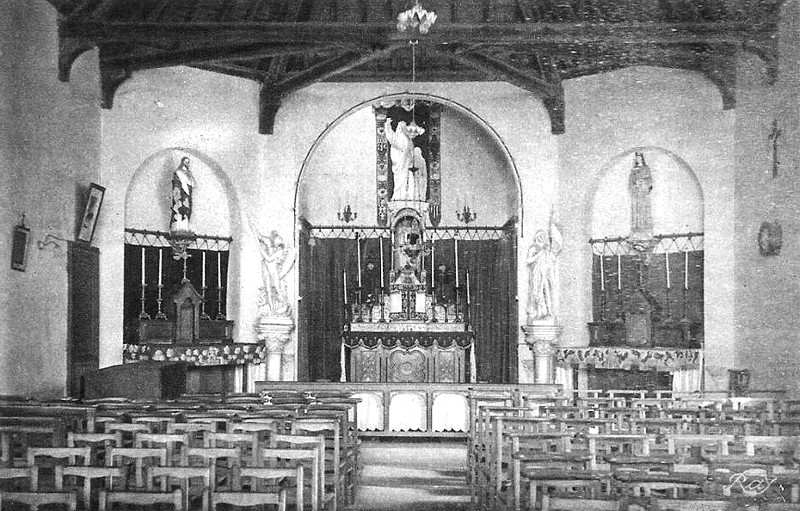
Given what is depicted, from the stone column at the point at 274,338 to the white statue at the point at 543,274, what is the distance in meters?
4.21

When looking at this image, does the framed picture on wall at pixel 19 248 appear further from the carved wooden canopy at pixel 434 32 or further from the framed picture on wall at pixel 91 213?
the carved wooden canopy at pixel 434 32

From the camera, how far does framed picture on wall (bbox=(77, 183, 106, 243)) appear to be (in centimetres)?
→ 1277

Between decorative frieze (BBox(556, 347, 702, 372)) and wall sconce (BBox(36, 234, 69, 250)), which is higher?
wall sconce (BBox(36, 234, 69, 250))

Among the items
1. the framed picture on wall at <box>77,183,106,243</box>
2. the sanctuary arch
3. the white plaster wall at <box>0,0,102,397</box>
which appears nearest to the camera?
the white plaster wall at <box>0,0,102,397</box>

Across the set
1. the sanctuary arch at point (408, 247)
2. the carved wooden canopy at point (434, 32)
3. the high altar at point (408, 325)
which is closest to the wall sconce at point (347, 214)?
the sanctuary arch at point (408, 247)

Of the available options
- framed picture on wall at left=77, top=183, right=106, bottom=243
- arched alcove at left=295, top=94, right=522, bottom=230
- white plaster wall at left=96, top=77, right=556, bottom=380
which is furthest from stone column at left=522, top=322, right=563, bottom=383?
framed picture on wall at left=77, top=183, right=106, bottom=243

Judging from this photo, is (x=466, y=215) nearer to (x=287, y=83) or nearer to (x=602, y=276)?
(x=602, y=276)

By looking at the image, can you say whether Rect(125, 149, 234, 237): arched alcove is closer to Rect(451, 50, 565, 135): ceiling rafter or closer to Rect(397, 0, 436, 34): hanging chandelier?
Rect(451, 50, 565, 135): ceiling rafter

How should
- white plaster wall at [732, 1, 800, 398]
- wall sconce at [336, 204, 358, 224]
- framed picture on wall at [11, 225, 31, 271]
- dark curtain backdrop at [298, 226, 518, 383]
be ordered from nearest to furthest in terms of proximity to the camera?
framed picture on wall at [11, 225, 31, 271], white plaster wall at [732, 1, 800, 398], dark curtain backdrop at [298, 226, 518, 383], wall sconce at [336, 204, 358, 224]

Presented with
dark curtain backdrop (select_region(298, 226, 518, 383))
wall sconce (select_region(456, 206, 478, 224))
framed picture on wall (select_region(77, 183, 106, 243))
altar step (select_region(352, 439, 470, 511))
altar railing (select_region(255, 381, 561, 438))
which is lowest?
altar step (select_region(352, 439, 470, 511))

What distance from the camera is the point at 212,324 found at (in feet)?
51.2

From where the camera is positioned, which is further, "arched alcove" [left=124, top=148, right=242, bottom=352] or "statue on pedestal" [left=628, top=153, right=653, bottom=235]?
"statue on pedestal" [left=628, top=153, right=653, bottom=235]

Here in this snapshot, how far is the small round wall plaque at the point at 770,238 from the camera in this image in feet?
39.1

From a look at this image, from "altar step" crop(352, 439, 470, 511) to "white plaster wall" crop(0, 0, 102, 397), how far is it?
4.21 meters
